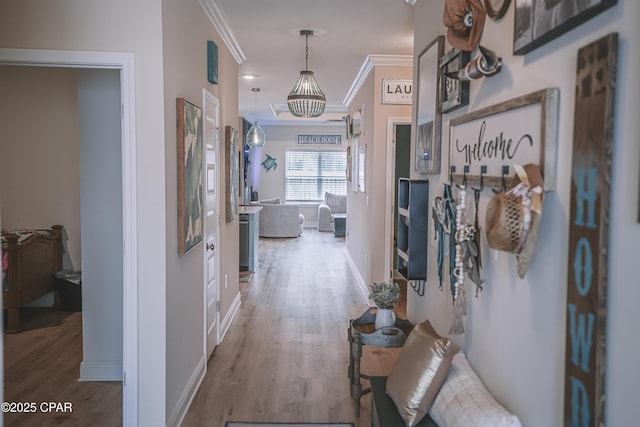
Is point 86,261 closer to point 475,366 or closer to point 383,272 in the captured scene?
point 475,366

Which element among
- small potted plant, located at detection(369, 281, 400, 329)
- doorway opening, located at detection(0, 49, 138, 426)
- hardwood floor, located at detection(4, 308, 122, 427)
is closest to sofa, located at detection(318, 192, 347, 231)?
hardwood floor, located at detection(4, 308, 122, 427)

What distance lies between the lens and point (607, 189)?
116cm

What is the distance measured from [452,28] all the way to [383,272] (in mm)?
3695

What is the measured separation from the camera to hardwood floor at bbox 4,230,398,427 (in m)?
3.08

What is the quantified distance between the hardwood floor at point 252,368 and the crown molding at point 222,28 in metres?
2.55

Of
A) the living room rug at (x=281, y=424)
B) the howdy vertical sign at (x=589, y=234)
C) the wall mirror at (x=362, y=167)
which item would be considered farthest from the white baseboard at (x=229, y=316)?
the howdy vertical sign at (x=589, y=234)

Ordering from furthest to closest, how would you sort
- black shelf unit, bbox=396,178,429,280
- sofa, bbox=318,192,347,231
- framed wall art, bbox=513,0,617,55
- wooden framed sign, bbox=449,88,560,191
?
sofa, bbox=318,192,347,231, black shelf unit, bbox=396,178,429,280, wooden framed sign, bbox=449,88,560,191, framed wall art, bbox=513,0,617,55

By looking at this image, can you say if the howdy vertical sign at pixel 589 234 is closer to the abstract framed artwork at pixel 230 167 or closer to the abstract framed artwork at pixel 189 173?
the abstract framed artwork at pixel 189 173

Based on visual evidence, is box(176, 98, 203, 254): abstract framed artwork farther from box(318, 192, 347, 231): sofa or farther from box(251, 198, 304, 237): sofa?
box(318, 192, 347, 231): sofa

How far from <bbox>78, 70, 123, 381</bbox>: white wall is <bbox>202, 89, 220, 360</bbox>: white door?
582 mm

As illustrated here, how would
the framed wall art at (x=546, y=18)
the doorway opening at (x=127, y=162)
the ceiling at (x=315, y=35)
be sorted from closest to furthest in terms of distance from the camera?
the framed wall art at (x=546, y=18) → the doorway opening at (x=127, y=162) → the ceiling at (x=315, y=35)

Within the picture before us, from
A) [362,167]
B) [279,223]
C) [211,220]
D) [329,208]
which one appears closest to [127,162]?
[211,220]

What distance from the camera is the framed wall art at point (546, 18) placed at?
1230 millimetres

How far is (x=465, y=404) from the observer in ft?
5.93
